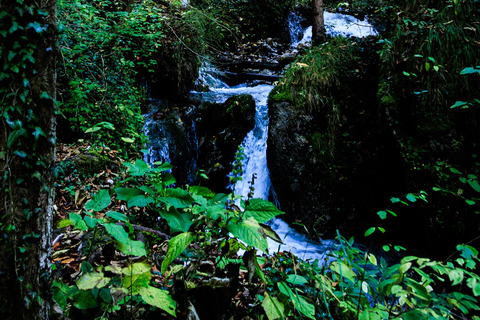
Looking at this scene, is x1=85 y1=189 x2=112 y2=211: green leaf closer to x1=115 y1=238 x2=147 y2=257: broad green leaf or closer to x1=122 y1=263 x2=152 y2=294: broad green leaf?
x1=115 y1=238 x2=147 y2=257: broad green leaf

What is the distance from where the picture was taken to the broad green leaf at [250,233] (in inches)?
46.8

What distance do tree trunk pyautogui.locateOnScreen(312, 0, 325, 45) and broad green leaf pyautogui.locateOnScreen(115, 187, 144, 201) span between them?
7774 mm

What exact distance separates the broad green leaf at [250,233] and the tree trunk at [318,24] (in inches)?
304

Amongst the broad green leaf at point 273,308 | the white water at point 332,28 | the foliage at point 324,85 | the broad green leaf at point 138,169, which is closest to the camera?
the broad green leaf at point 273,308

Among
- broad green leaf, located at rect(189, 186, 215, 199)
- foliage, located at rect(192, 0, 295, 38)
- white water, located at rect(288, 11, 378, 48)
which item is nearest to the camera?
broad green leaf, located at rect(189, 186, 215, 199)

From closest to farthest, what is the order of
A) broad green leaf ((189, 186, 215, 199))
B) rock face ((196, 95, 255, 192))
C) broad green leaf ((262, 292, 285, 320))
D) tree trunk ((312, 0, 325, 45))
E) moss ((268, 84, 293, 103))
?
broad green leaf ((262, 292, 285, 320)) < broad green leaf ((189, 186, 215, 199)) < moss ((268, 84, 293, 103)) < rock face ((196, 95, 255, 192)) < tree trunk ((312, 0, 325, 45))

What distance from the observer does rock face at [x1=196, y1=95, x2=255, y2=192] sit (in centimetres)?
689

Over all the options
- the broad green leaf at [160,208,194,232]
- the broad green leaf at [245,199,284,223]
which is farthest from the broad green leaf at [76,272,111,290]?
the broad green leaf at [245,199,284,223]

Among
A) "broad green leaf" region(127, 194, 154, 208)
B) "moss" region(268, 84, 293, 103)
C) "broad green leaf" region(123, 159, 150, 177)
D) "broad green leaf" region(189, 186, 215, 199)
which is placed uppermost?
"moss" region(268, 84, 293, 103)

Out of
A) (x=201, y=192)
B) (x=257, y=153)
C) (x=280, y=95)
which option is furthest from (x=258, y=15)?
(x=201, y=192)

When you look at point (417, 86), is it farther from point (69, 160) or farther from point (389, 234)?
point (69, 160)

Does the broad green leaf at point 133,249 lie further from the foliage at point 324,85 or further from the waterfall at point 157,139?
the foliage at point 324,85

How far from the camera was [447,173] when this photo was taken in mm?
4164

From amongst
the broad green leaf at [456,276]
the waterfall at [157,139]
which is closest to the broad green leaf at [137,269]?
the broad green leaf at [456,276]
